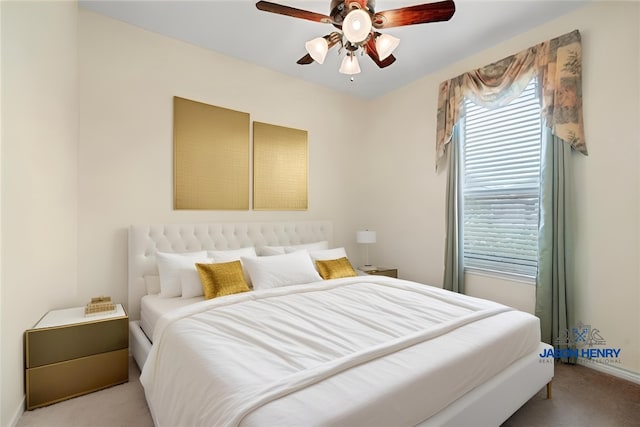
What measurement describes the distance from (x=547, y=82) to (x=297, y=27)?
7.40 feet

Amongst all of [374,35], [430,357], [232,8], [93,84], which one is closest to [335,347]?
[430,357]

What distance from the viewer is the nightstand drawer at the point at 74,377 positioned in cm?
192

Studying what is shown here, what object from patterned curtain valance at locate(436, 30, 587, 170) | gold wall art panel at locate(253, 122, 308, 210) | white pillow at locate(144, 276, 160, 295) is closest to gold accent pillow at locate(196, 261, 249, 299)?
white pillow at locate(144, 276, 160, 295)

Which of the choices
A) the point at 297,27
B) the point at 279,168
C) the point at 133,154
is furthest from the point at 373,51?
the point at 133,154

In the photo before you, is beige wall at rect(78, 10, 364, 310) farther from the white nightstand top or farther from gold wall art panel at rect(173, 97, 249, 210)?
the white nightstand top

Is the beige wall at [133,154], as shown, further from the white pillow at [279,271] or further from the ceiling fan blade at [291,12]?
the ceiling fan blade at [291,12]

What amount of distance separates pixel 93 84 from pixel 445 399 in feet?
11.3

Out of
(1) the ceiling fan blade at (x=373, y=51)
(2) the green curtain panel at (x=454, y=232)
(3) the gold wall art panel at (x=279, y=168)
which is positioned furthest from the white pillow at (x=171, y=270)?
(2) the green curtain panel at (x=454, y=232)

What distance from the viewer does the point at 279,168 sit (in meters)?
3.73

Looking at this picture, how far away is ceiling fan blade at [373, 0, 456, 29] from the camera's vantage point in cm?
163

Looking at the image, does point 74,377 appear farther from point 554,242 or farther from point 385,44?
point 554,242

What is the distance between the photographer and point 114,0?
248 centimetres

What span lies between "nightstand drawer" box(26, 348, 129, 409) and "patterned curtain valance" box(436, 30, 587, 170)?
3.84 meters

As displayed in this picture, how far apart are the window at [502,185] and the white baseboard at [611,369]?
0.75 meters
